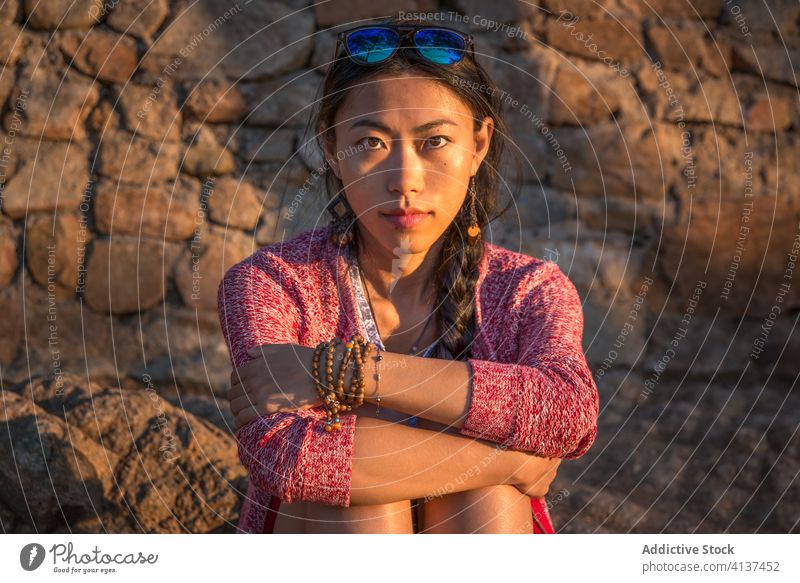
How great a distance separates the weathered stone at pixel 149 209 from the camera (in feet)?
10.7

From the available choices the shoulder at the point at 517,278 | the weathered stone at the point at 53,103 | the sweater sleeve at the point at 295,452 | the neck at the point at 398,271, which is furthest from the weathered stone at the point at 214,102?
the sweater sleeve at the point at 295,452

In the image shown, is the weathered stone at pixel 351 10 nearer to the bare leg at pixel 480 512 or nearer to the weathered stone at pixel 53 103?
the weathered stone at pixel 53 103

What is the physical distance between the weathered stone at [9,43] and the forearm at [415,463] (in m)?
2.14

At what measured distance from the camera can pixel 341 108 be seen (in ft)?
6.72

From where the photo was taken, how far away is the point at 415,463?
178 centimetres

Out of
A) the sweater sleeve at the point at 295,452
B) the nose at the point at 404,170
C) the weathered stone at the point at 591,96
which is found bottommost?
the sweater sleeve at the point at 295,452

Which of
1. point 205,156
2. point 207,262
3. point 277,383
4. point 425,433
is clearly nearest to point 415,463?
point 425,433

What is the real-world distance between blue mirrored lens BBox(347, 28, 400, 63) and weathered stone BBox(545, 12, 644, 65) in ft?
A: 5.81

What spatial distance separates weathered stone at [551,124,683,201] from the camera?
11.9ft

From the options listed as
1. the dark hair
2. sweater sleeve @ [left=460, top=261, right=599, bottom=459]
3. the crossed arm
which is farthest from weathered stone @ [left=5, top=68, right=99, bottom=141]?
sweater sleeve @ [left=460, top=261, right=599, bottom=459]

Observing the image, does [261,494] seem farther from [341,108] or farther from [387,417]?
[341,108]

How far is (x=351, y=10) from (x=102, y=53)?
0.91 meters

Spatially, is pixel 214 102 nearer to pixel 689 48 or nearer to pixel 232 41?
pixel 232 41
